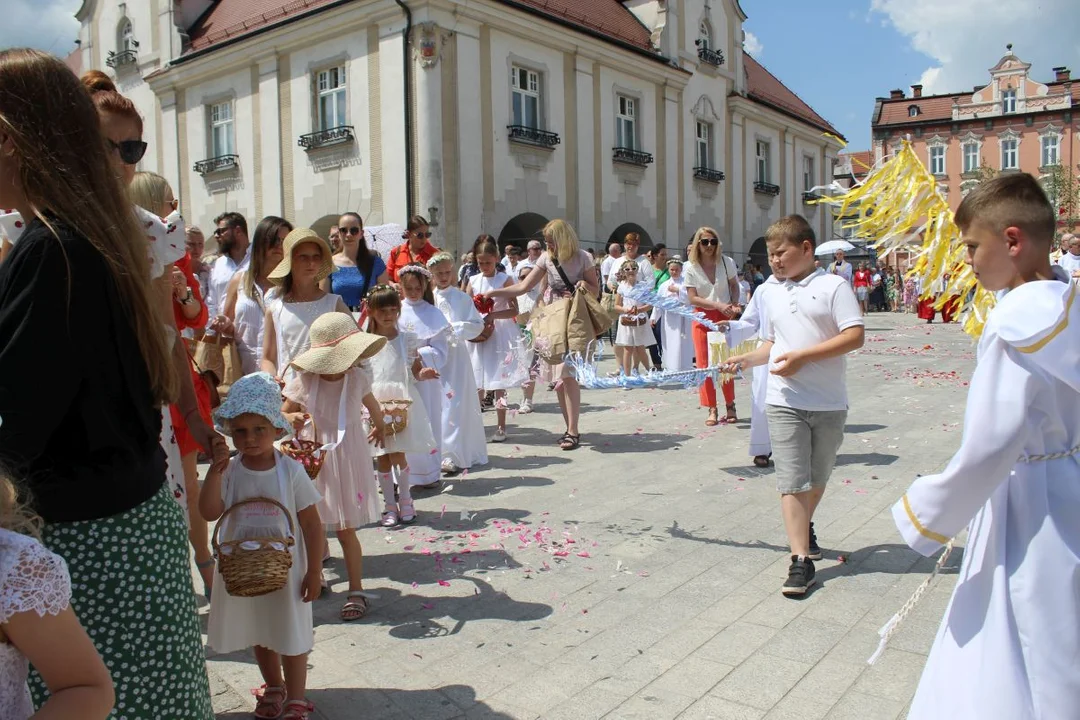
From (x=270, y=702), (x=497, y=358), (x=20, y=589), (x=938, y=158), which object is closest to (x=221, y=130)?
(x=497, y=358)

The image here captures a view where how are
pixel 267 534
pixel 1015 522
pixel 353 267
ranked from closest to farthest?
1. pixel 1015 522
2. pixel 267 534
3. pixel 353 267

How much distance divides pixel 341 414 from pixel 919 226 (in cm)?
295

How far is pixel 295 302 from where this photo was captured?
5.11 m

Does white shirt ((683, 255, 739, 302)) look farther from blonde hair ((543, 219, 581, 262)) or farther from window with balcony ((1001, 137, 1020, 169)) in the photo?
window with balcony ((1001, 137, 1020, 169))

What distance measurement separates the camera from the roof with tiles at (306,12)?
21.8 m

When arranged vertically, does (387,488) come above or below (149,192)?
below

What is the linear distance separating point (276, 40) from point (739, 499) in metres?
19.6

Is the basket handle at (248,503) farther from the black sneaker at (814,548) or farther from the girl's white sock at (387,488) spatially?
the black sneaker at (814,548)

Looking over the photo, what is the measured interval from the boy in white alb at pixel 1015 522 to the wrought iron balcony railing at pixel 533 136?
19.6 m

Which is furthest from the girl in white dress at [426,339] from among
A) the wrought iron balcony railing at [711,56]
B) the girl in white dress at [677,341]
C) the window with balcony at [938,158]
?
the window with balcony at [938,158]

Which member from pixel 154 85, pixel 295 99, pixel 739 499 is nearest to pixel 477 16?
pixel 295 99

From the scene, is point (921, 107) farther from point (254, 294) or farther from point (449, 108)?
point (254, 294)

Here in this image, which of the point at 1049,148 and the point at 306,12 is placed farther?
the point at 1049,148

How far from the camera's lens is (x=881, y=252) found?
3.88 m
